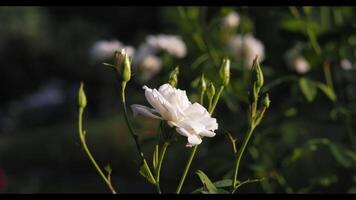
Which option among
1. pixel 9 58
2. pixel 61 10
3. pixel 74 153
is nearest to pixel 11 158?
pixel 74 153

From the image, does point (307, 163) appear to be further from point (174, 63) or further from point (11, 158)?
point (11, 158)

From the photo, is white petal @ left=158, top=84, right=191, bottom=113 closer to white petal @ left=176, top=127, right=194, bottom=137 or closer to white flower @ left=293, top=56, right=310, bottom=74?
white petal @ left=176, top=127, right=194, bottom=137

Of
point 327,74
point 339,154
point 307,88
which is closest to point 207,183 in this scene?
point 339,154

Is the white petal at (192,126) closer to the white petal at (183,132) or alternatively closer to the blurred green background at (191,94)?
the white petal at (183,132)

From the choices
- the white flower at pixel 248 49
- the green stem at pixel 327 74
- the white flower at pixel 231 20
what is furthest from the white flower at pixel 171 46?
the green stem at pixel 327 74

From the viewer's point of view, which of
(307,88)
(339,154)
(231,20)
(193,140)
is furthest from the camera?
(231,20)

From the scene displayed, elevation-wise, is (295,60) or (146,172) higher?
(146,172)

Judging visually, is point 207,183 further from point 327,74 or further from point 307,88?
point 327,74
